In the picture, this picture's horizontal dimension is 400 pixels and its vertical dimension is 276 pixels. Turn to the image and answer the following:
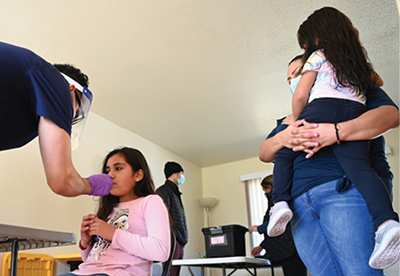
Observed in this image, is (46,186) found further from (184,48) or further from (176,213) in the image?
(184,48)

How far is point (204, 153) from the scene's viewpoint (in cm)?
618

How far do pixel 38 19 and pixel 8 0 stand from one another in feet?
0.83

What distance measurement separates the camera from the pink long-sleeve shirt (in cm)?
138

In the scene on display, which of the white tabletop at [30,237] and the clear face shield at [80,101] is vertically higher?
the clear face shield at [80,101]

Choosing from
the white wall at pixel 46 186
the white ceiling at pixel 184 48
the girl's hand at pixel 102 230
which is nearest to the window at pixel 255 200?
the white ceiling at pixel 184 48

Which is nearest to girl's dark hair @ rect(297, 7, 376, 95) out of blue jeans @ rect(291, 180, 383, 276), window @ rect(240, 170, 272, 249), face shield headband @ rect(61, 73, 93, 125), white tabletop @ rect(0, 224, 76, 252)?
blue jeans @ rect(291, 180, 383, 276)

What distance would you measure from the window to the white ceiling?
1616 mm

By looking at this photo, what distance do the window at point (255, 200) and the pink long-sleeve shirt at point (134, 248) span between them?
15.4 ft

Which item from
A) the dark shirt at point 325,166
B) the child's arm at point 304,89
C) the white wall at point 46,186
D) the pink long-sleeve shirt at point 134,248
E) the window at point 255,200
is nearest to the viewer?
the dark shirt at point 325,166

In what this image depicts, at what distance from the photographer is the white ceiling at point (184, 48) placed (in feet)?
9.50

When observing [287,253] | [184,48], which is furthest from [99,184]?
[184,48]

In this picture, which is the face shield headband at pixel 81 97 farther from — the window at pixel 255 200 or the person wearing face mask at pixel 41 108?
the window at pixel 255 200

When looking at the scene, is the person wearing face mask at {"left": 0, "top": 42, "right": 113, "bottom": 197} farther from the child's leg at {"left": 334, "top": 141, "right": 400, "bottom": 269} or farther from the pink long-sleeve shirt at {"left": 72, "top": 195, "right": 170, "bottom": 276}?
the child's leg at {"left": 334, "top": 141, "right": 400, "bottom": 269}

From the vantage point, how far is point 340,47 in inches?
46.4
